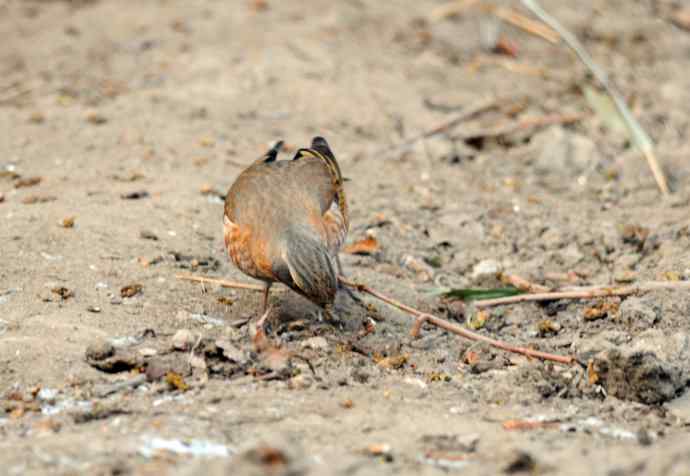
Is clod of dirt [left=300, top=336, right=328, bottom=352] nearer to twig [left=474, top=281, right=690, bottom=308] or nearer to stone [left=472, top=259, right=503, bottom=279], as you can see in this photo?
twig [left=474, top=281, right=690, bottom=308]

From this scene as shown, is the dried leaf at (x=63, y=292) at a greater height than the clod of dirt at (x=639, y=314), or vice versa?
the clod of dirt at (x=639, y=314)

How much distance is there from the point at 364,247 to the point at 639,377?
8.69ft

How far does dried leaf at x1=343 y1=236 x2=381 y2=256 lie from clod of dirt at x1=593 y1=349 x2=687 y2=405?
2.44m

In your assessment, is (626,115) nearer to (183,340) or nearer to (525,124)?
(525,124)

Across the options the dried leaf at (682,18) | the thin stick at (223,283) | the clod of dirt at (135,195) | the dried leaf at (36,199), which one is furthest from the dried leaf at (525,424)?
the dried leaf at (682,18)

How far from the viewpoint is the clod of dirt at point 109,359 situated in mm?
5473

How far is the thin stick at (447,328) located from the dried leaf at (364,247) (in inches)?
25.6

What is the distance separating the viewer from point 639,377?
5469 mm

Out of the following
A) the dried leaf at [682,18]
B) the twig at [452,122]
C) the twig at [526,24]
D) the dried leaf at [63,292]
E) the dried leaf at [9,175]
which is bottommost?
the dried leaf at [63,292]

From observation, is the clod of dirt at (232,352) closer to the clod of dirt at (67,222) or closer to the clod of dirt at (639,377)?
the clod of dirt at (639,377)

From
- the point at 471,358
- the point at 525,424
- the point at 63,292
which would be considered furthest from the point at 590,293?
the point at 63,292

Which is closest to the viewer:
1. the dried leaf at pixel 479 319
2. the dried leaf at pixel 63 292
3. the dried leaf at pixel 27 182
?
the dried leaf at pixel 63 292

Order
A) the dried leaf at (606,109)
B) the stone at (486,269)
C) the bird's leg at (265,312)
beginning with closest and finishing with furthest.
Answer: the bird's leg at (265,312), the stone at (486,269), the dried leaf at (606,109)

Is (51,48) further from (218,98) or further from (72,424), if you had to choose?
(72,424)
